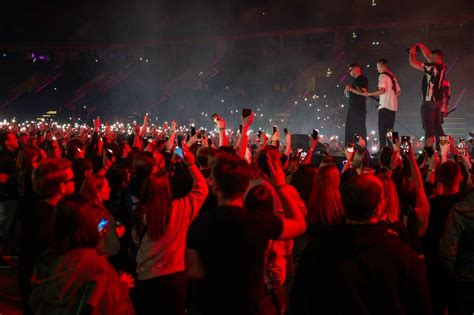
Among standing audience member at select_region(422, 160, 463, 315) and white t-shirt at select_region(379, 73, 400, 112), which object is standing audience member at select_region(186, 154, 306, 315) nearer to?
standing audience member at select_region(422, 160, 463, 315)

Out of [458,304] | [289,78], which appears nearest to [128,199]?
[458,304]

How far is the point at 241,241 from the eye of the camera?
2963 millimetres

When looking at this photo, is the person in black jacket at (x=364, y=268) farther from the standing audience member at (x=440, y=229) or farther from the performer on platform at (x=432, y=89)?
the performer on platform at (x=432, y=89)

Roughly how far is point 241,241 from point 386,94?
8843mm

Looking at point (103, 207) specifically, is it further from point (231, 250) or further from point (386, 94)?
point (386, 94)

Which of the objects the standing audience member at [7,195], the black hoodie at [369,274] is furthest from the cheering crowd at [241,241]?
the standing audience member at [7,195]

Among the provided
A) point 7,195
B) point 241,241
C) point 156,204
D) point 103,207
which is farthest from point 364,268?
point 7,195

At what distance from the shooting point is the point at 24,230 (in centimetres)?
410

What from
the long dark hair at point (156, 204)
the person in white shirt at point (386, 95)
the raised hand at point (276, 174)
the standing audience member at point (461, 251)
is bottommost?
the standing audience member at point (461, 251)

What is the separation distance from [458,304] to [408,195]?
1.01 metres

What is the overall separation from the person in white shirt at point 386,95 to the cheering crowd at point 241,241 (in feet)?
16.8

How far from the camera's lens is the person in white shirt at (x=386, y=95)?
1067 centimetres

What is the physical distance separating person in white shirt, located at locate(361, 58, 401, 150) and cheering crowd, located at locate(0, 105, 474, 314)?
5109 millimetres

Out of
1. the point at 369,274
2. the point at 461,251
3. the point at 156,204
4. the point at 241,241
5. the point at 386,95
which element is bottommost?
the point at 461,251
